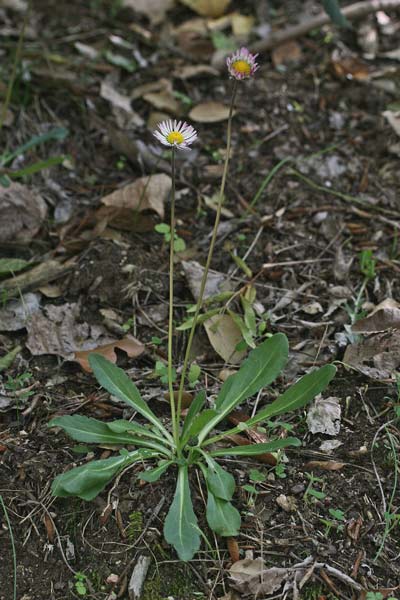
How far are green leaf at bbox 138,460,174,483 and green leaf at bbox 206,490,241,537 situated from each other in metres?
0.15

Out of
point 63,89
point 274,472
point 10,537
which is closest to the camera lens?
point 10,537

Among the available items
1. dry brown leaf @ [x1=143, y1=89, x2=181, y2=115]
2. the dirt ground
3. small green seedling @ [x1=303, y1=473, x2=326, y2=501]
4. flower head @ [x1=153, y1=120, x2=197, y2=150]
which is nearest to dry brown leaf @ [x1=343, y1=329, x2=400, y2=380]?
the dirt ground

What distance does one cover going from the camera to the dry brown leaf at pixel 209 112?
354 centimetres

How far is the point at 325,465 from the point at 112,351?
0.83 metres

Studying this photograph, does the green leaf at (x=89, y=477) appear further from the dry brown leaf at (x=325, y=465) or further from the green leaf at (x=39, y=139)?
the green leaf at (x=39, y=139)

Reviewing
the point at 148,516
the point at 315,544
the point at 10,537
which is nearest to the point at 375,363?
the point at 315,544

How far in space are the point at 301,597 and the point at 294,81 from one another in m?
2.66

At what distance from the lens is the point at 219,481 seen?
2018 mm

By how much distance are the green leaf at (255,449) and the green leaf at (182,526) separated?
17cm

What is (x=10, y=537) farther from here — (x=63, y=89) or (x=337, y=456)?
(x=63, y=89)

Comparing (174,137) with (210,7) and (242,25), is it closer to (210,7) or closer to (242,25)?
(242,25)

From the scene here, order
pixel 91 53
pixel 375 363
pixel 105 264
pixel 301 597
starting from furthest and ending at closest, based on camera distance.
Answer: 1. pixel 91 53
2. pixel 105 264
3. pixel 375 363
4. pixel 301 597

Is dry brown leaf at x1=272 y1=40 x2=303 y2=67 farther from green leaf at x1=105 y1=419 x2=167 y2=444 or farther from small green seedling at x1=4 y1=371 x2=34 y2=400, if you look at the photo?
green leaf at x1=105 y1=419 x2=167 y2=444

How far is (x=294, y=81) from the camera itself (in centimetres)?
376
